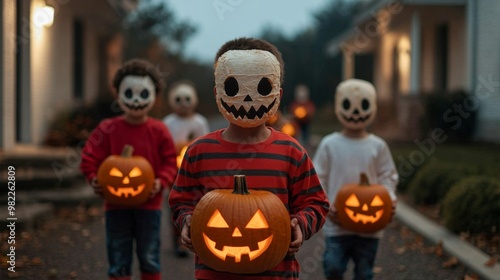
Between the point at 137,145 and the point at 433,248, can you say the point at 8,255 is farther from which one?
the point at 433,248

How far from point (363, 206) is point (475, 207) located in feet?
9.70

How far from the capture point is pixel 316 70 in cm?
5403

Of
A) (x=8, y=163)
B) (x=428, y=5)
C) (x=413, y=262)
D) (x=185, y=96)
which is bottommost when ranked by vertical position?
(x=413, y=262)

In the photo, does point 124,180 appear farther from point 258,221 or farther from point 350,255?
point 258,221

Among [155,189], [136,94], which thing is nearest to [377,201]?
[155,189]

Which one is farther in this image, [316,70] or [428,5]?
[316,70]

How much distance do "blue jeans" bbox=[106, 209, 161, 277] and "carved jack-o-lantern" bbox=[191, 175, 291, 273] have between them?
7.71ft

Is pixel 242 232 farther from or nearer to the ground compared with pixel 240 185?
nearer to the ground

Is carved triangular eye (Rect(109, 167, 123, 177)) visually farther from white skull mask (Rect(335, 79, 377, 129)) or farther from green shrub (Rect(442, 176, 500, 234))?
green shrub (Rect(442, 176, 500, 234))

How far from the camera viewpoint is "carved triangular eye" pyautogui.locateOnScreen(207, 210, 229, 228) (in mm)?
3066

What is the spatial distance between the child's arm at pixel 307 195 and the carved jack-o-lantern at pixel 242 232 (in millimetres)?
220

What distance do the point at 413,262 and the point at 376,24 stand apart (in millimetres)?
18804

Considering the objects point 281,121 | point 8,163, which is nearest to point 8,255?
point 8,163

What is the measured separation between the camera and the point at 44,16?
500 inches
